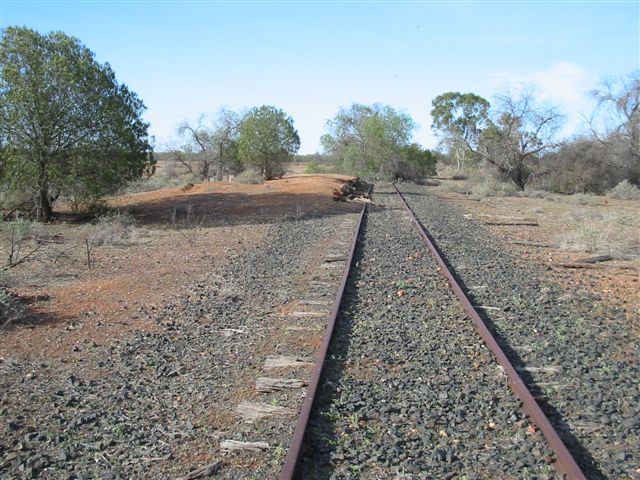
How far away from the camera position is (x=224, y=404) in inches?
210

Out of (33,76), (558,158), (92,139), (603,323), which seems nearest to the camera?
(603,323)

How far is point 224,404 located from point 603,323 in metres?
5.10

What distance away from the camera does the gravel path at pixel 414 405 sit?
4238mm

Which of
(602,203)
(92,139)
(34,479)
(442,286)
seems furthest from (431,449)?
(602,203)

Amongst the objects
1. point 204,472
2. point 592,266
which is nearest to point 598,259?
point 592,266

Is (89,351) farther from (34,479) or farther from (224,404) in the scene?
(34,479)

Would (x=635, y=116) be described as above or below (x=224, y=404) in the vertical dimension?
above

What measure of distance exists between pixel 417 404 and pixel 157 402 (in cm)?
228

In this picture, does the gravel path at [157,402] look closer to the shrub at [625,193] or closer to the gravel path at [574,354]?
the gravel path at [574,354]

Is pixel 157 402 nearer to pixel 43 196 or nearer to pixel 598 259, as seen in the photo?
pixel 598 259

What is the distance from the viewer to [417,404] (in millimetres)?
5203

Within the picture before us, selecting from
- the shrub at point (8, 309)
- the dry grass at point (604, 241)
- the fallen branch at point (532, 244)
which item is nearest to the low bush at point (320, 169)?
the dry grass at point (604, 241)

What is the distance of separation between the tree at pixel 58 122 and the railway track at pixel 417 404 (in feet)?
48.1

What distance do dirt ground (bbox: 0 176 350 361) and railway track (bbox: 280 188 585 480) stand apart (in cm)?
289
